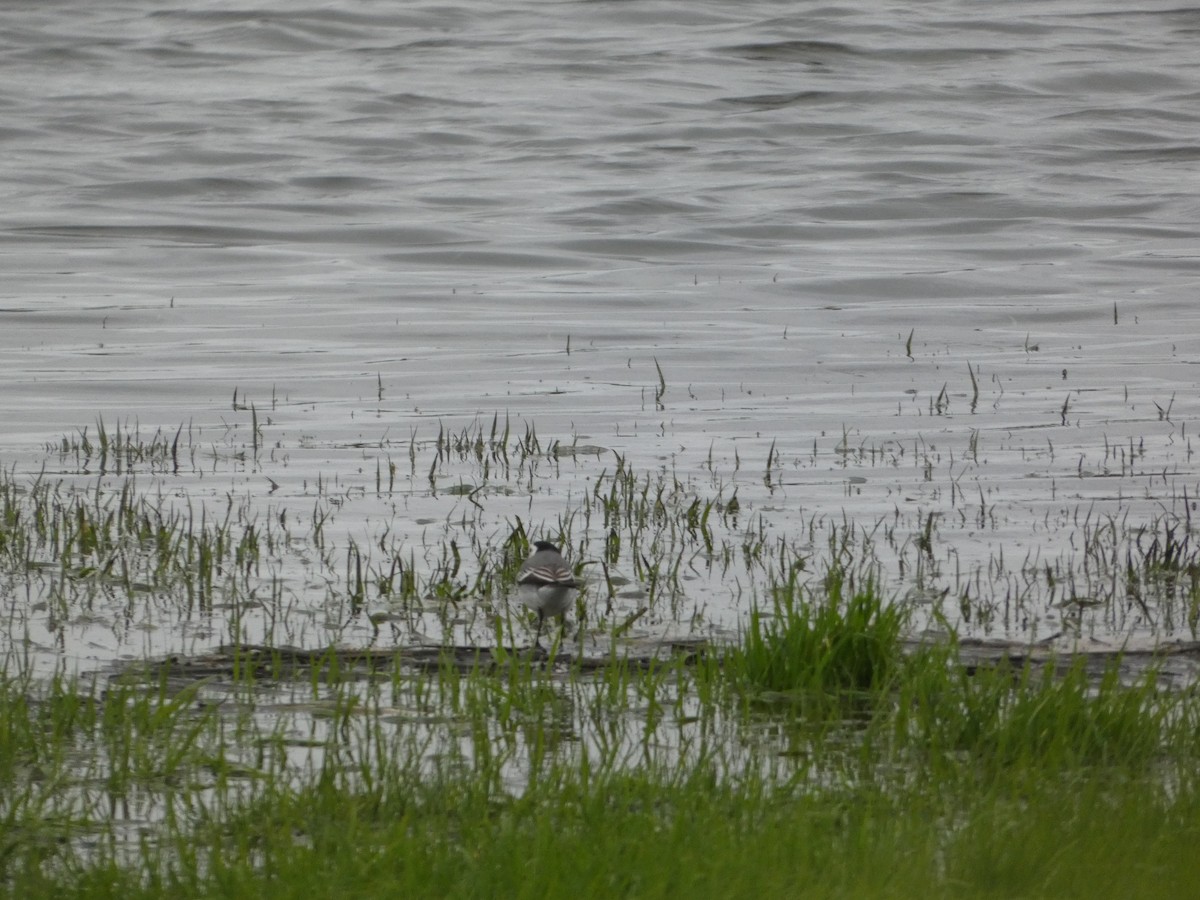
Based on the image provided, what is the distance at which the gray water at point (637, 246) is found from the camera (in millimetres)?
11695

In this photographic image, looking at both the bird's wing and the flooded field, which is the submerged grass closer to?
the flooded field

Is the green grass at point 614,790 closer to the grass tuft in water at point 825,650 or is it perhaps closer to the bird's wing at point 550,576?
the grass tuft in water at point 825,650

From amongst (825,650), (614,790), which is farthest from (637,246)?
(614,790)

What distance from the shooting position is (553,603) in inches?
259

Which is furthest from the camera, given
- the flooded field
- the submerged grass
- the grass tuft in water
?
the grass tuft in water

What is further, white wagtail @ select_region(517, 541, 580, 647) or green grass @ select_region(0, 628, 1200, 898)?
white wagtail @ select_region(517, 541, 580, 647)

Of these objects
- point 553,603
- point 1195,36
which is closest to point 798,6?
point 1195,36

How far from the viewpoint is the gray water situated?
11695mm

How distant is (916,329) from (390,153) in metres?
20.4

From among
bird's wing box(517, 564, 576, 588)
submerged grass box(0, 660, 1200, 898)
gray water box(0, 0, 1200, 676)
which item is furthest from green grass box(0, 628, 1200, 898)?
gray water box(0, 0, 1200, 676)

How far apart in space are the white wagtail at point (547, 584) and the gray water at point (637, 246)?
2.91ft

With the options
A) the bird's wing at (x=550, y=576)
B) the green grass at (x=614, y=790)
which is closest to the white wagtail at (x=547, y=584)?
the bird's wing at (x=550, y=576)

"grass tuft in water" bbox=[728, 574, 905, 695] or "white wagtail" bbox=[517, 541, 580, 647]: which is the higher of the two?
"white wagtail" bbox=[517, 541, 580, 647]

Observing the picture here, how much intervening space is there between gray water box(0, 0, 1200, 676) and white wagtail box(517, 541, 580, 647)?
2.91 feet
